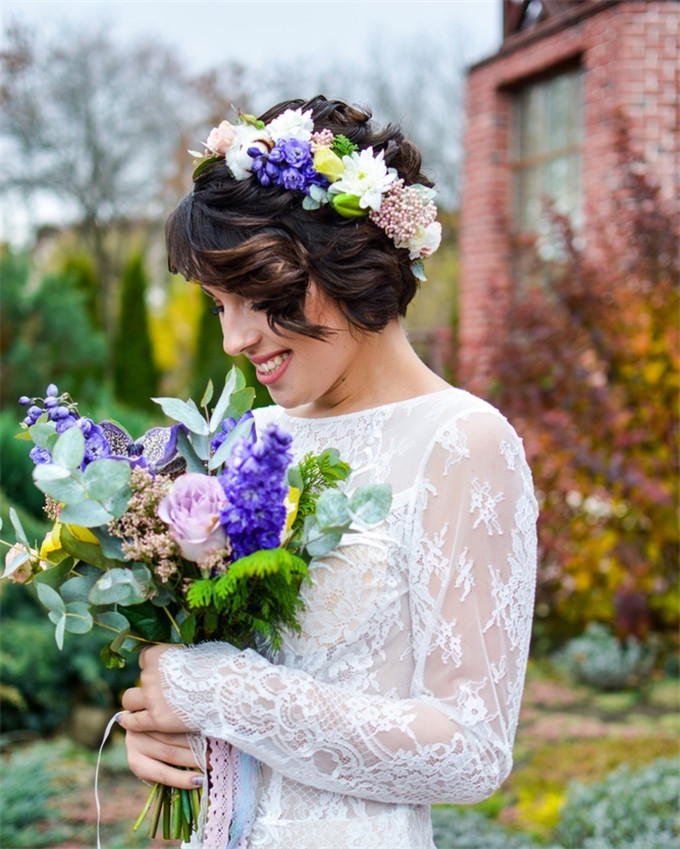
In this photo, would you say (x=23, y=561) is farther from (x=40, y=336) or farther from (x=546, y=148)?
(x=40, y=336)

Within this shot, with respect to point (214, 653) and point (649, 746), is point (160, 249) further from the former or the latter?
point (214, 653)

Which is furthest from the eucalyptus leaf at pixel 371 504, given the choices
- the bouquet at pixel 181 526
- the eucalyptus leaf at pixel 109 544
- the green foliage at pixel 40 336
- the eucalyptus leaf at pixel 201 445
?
the green foliage at pixel 40 336

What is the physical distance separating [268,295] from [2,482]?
15.5 ft

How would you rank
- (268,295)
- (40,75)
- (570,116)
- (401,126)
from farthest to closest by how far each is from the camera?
1. (40,75)
2. (570,116)
3. (401,126)
4. (268,295)

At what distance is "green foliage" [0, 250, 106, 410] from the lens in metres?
9.73

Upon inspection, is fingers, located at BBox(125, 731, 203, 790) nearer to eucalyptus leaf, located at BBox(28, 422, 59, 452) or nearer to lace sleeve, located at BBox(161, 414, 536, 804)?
lace sleeve, located at BBox(161, 414, 536, 804)

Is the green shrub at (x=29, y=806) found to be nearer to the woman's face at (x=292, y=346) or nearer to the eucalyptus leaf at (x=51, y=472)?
the woman's face at (x=292, y=346)

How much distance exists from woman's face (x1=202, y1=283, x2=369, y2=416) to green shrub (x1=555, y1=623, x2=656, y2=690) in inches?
187

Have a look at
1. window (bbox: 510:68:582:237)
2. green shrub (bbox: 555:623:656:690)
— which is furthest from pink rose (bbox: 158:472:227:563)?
window (bbox: 510:68:582:237)

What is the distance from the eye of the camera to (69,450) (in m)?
1.42

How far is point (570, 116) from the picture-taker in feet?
30.0

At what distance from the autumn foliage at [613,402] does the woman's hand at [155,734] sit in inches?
180

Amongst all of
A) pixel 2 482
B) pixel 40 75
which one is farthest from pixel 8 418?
pixel 40 75

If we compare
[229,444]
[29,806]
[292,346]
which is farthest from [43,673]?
[229,444]
